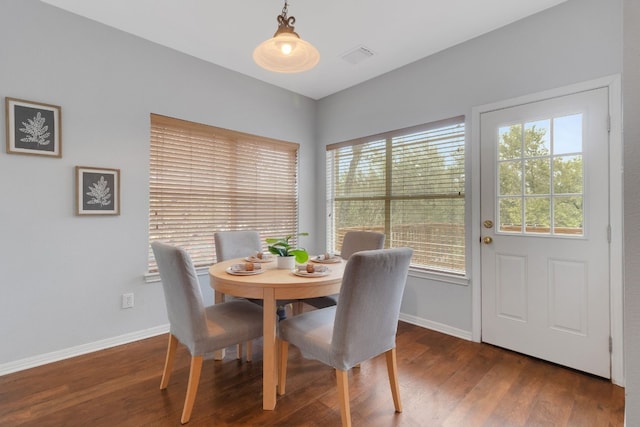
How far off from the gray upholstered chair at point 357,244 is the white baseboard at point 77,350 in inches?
56.6

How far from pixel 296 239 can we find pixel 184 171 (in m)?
1.55

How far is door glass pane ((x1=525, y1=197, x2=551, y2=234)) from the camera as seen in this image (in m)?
2.21

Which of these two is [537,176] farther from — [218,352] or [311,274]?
[218,352]

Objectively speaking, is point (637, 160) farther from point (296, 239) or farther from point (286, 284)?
point (296, 239)

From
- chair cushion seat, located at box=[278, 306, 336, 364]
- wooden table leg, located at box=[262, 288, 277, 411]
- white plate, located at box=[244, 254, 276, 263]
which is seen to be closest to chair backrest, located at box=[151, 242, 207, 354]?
wooden table leg, located at box=[262, 288, 277, 411]

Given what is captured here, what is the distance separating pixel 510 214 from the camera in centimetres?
239

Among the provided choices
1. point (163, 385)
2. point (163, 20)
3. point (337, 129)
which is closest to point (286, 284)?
point (163, 385)

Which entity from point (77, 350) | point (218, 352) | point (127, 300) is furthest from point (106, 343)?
point (218, 352)

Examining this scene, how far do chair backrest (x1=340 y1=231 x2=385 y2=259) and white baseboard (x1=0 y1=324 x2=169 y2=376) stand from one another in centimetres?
183

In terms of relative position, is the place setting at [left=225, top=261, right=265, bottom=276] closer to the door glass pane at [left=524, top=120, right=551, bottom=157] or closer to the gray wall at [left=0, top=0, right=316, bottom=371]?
the gray wall at [left=0, top=0, right=316, bottom=371]

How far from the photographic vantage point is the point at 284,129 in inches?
145

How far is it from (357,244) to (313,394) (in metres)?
1.28

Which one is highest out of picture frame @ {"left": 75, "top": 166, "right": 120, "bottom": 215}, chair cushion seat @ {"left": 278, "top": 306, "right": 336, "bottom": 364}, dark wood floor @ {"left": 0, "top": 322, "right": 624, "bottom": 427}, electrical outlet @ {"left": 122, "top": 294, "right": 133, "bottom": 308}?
picture frame @ {"left": 75, "top": 166, "right": 120, "bottom": 215}

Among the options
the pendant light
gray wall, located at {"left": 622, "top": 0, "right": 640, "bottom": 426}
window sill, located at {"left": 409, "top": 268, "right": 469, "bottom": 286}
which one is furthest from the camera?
window sill, located at {"left": 409, "top": 268, "right": 469, "bottom": 286}
